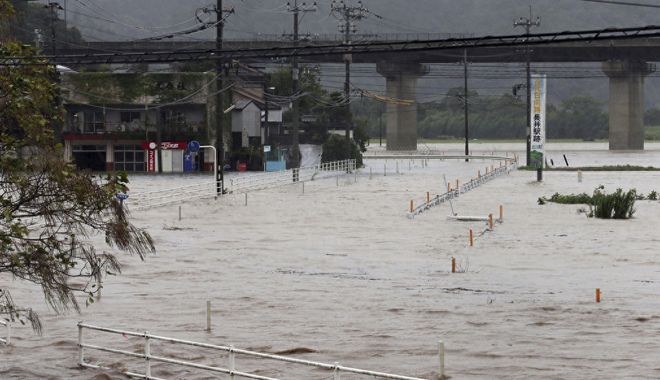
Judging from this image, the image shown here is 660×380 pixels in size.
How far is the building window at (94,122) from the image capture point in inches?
4107

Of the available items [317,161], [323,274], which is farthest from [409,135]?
[323,274]

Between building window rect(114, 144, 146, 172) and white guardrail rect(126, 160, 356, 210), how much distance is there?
1243 cm

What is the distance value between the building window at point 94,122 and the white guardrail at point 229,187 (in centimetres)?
1497

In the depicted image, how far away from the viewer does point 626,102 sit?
584ft

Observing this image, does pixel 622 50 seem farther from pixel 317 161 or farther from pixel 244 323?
pixel 244 323

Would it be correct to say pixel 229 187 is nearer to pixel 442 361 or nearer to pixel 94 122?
pixel 94 122

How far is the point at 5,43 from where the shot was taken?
65.3 feet

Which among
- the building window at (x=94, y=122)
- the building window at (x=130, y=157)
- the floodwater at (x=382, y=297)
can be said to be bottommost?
the floodwater at (x=382, y=297)

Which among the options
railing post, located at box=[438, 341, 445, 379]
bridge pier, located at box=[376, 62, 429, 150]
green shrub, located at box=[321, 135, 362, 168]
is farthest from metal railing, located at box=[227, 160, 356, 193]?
bridge pier, located at box=[376, 62, 429, 150]

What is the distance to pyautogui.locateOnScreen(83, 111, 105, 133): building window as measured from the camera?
104 m

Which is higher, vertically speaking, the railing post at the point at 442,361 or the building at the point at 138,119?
the building at the point at 138,119

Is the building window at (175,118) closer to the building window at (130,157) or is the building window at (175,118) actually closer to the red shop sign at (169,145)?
the red shop sign at (169,145)

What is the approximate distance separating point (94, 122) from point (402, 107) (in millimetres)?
77778

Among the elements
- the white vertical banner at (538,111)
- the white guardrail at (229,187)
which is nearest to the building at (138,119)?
the white guardrail at (229,187)
